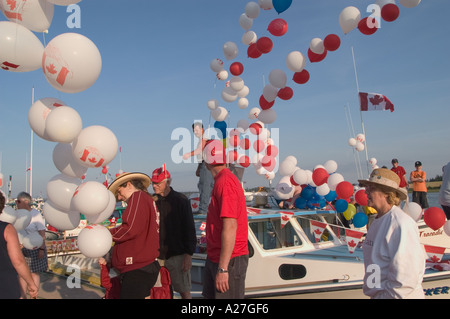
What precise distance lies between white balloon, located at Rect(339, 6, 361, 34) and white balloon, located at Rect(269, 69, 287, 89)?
4.13ft

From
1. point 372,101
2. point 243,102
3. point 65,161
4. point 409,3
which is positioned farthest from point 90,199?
point 372,101

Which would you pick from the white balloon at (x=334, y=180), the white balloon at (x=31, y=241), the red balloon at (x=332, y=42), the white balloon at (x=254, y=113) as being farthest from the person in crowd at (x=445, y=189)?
the white balloon at (x=31, y=241)

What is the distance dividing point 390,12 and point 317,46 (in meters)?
1.16

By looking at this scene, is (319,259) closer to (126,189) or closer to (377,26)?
(126,189)

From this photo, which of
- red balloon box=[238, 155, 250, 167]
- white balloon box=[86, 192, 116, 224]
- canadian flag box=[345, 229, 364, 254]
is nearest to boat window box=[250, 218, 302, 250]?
canadian flag box=[345, 229, 364, 254]

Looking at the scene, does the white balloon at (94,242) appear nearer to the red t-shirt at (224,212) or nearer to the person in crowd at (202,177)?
the red t-shirt at (224,212)

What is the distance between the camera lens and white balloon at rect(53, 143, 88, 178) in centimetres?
316

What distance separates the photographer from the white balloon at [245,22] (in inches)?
264

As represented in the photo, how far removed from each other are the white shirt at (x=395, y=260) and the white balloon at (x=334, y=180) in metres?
3.53

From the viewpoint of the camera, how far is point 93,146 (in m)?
2.88

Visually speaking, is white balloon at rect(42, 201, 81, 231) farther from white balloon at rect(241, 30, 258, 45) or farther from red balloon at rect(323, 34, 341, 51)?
white balloon at rect(241, 30, 258, 45)

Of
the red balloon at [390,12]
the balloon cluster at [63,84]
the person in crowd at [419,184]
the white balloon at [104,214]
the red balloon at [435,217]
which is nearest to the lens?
the balloon cluster at [63,84]

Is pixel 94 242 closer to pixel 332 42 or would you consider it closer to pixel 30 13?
pixel 30 13

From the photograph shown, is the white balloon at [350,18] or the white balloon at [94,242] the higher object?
the white balloon at [350,18]
